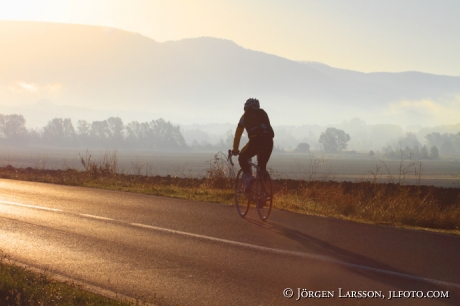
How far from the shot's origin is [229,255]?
27.2ft

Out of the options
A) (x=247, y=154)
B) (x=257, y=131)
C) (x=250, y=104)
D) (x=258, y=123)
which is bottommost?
(x=247, y=154)

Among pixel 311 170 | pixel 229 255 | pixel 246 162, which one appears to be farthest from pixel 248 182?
pixel 311 170

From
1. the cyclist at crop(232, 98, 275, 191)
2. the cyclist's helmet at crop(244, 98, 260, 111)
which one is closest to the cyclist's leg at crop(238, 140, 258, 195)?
the cyclist at crop(232, 98, 275, 191)

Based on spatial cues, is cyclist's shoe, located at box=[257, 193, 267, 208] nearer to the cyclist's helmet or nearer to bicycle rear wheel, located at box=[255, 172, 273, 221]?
bicycle rear wheel, located at box=[255, 172, 273, 221]

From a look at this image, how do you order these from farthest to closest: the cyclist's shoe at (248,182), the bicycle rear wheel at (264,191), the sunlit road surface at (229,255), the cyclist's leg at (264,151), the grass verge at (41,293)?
the cyclist's shoe at (248,182), the cyclist's leg at (264,151), the bicycle rear wheel at (264,191), the sunlit road surface at (229,255), the grass verge at (41,293)

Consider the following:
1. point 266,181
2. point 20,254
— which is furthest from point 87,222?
point 266,181

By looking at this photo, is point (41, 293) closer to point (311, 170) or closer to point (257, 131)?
point (257, 131)

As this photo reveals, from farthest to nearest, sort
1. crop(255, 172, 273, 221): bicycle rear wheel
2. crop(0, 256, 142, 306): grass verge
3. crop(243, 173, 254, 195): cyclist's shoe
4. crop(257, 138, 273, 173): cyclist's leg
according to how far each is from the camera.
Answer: crop(243, 173, 254, 195): cyclist's shoe → crop(257, 138, 273, 173): cyclist's leg → crop(255, 172, 273, 221): bicycle rear wheel → crop(0, 256, 142, 306): grass verge

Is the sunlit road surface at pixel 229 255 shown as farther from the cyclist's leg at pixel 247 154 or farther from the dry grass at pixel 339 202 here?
the dry grass at pixel 339 202

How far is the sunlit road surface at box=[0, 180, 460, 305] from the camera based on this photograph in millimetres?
6586

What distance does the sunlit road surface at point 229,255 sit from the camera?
6586 millimetres

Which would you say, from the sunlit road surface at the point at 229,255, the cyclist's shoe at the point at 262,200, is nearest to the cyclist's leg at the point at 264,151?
the cyclist's shoe at the point at 262,200

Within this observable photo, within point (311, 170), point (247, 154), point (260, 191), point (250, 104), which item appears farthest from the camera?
point (311, 170)

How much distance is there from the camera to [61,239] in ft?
30.9
